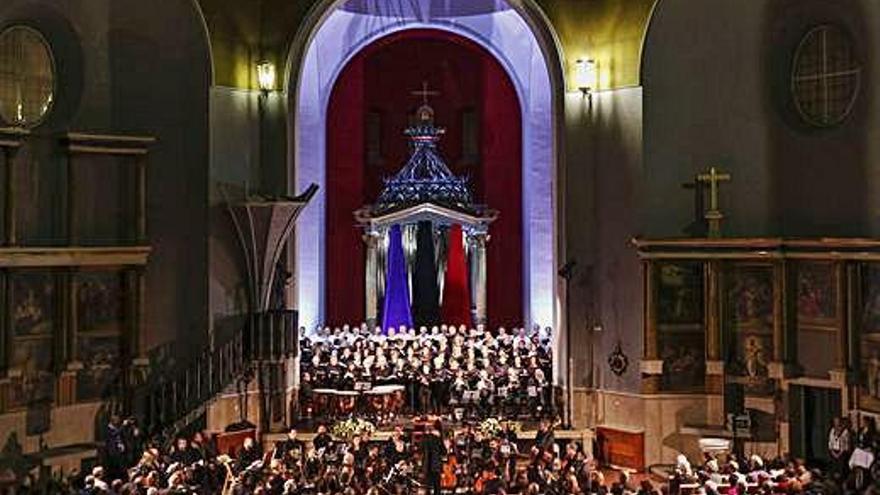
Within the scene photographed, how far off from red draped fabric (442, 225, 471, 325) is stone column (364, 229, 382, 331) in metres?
2.00

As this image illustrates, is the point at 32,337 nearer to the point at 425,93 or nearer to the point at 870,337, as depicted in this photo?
the point at 425,93

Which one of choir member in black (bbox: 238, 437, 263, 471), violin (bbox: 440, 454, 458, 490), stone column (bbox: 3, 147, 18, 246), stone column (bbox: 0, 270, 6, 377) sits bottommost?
violin (bbox: 440, 454, 458, 490)

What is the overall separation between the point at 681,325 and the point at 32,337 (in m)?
12.9

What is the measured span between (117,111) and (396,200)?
32.7 feet

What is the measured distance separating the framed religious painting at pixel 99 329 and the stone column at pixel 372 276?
32.6 ft

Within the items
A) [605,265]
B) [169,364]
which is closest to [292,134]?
[169,364]

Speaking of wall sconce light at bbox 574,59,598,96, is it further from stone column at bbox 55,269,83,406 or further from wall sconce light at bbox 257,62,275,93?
stone column at bbox 55,269,83,406

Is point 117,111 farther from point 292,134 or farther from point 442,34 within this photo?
point 442,34

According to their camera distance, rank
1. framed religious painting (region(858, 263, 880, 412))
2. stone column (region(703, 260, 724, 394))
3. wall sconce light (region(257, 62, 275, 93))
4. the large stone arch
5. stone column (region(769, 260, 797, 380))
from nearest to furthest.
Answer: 1. framed religious painting (region(858, 263, 880, 412))
2. stone column (region(769, 260, 797, 380))
3. stone column (region(703, 260, 724, 394))
4. wall sconce light (region(257, 62, 275, 93))
5. the large stone arch

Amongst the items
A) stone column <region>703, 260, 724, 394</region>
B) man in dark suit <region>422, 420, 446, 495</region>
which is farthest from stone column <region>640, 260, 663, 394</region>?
man in dark suit <region>422, 420, 446, 495</region>

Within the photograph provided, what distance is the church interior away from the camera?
2111 centimetres

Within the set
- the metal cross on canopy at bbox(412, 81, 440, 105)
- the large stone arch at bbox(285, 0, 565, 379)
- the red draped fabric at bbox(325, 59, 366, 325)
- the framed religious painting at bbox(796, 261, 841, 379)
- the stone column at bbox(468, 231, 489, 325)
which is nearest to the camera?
the framed religious painting at bbox(796, 261, 841, 379)

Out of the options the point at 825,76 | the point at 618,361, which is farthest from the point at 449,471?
the point at 825,76

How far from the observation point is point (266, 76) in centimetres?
2458
